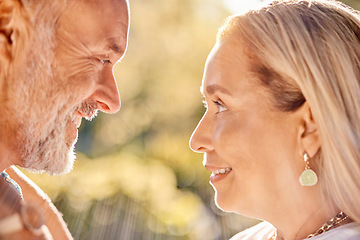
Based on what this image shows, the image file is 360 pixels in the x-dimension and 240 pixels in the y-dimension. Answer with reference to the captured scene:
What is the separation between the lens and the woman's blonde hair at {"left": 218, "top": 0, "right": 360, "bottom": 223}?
4.84 feet

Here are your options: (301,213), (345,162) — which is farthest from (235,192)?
(345,162)

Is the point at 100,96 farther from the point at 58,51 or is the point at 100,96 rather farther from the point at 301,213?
the point at 301,213

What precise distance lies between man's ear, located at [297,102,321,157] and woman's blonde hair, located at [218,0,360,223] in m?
0.03

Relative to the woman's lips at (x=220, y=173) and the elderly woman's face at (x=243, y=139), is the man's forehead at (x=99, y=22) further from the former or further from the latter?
the woman's lips at (x=220, y=173)

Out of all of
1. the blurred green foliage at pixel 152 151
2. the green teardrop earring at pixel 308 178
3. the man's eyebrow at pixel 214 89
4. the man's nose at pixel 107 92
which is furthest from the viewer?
the blurred green foliage at pixel 152 151

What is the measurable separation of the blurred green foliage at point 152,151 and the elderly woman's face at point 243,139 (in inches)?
171

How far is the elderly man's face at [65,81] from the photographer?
1478 mm

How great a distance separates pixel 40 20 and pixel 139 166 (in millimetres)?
5042

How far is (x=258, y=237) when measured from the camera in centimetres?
183

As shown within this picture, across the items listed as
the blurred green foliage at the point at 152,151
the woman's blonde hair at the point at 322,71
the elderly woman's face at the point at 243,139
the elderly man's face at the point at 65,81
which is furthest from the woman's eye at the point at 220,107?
the blurred green foliage at the point at 152,151

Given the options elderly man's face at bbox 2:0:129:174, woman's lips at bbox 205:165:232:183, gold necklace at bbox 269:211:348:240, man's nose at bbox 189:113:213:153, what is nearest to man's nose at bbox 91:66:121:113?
elderly man's face at bbox 2:0:129:174

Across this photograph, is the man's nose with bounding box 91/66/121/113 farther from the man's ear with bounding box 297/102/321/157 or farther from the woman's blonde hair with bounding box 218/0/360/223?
the man's ear with bounding box 297/102/321/157

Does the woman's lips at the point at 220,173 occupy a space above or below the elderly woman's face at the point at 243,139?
below

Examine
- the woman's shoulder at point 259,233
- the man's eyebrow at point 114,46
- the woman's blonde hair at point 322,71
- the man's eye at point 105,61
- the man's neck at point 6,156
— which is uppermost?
the woman's blonde hair at point 322,71
